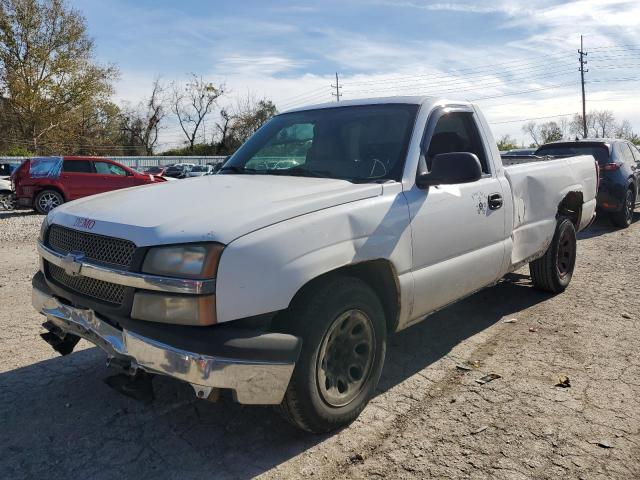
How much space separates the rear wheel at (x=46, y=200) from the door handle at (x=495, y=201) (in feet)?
46.1

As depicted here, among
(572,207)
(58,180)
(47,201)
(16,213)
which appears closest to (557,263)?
(572,207)

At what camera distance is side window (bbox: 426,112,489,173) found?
406 cm

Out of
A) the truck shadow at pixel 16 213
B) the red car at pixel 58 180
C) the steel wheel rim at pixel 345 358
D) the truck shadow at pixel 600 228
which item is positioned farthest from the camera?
the truck shadow at pixel 16 213

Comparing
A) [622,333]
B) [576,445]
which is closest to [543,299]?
[622,333]

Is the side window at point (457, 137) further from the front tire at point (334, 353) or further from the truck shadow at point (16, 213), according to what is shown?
the truck shadow at point (16, 213)

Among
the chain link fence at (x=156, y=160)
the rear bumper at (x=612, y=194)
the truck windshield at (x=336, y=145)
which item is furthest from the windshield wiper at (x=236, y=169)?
the chain link fence at (x=156, y=160)

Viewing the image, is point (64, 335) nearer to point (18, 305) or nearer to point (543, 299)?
point (18, 305)

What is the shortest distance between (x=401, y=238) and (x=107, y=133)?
5810 cm

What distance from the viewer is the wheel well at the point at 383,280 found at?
3135mm

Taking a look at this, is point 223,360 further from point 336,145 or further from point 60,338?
point 336,145

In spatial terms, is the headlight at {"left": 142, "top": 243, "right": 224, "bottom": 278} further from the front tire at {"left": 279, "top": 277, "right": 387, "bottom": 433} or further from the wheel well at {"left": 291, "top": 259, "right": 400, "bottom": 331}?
the wheel well at {"left": 291, "top": 259, "right": 400, "bottom": 331}

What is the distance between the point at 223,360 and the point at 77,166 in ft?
49.1

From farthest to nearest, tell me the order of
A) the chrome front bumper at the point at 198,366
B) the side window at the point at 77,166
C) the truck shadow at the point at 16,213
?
the truck shadow at the point at 16,213 < the side window at the point at 77,166 < the chrome front bumper at the point at 198,366

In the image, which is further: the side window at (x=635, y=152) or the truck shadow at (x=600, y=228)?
the side window at (x=635, y=152)
